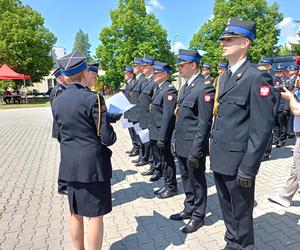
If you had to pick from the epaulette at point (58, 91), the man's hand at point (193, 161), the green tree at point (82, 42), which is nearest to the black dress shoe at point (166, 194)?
the man's hand at point (193, 161)

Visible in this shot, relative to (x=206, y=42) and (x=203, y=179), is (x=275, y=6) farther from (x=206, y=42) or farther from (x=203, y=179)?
(x=203, y=179)

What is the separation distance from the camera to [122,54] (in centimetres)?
3541

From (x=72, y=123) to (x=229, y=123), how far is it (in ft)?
4.47

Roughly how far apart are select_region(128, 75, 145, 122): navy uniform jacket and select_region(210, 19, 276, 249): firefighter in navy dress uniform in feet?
12.0

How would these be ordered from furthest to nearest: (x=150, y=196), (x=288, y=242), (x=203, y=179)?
(x=150, y=196) → (x=203, y=179) → (x=288, y=242)

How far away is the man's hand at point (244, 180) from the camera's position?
252cm

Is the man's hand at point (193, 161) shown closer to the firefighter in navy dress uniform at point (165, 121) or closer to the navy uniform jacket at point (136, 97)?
the firefighter in navy dress uniform at point (165, 121)

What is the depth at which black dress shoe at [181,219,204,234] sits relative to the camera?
362 centimetres

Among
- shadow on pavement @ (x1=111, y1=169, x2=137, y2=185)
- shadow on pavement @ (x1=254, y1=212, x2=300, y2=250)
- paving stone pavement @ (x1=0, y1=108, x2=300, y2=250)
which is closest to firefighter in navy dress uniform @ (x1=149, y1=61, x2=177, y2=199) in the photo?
paving stone pavement @ (x1=0, y1=108, x2=300, y2=250)

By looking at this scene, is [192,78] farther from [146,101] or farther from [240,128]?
[146,101]

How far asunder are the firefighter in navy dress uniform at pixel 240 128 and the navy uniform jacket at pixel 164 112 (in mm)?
1512

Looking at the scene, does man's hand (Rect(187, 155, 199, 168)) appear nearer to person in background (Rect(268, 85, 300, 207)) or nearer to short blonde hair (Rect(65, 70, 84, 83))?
person in background (Rect(268, 85, 300, 207))

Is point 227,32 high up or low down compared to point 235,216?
up

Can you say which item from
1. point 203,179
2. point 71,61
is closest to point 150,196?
point 203,179
